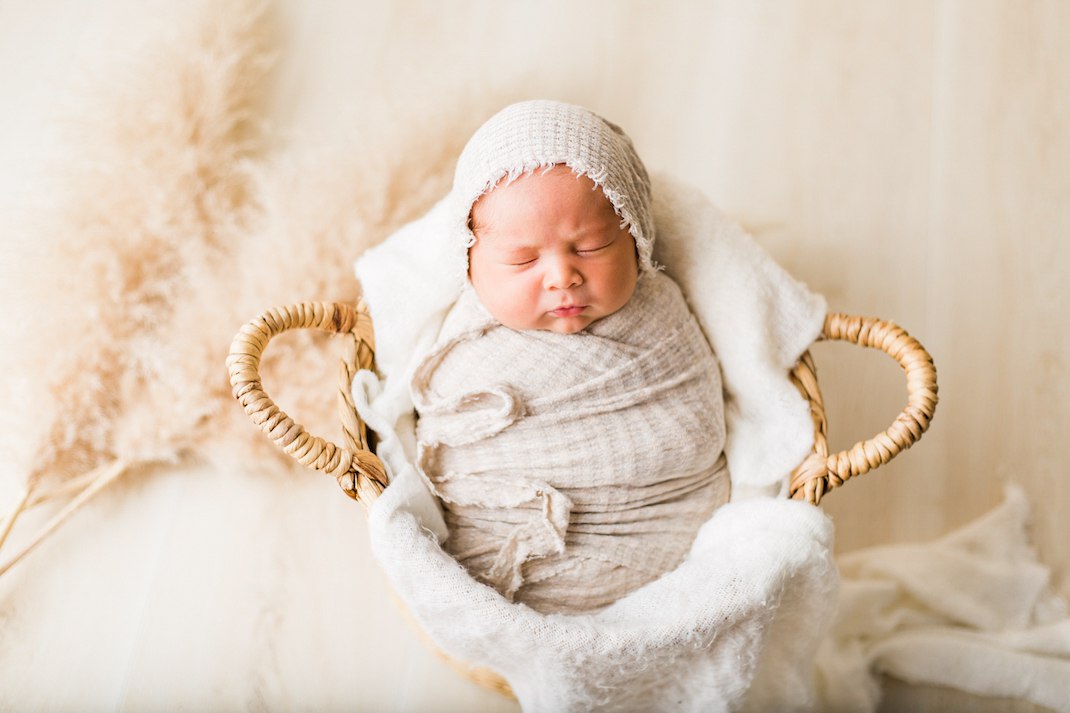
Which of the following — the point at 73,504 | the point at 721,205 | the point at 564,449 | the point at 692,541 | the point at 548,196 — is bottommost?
the point at 73,504

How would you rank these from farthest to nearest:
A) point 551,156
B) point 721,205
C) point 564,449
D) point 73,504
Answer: point 721,205
point 73,504
point 564,449
point 551,156

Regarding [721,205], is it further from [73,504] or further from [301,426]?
[73,504]

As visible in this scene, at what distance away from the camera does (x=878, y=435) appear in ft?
3.25

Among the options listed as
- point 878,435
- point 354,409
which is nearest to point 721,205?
point 878,435

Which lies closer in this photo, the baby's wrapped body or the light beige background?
the baby's wrapped body

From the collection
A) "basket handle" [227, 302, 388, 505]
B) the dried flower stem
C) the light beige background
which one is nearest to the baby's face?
"basket handle" [227, 302, 388, 505]

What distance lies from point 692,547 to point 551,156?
520 mm

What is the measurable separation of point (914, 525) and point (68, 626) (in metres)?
1.29

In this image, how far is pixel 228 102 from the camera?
1.40 metres

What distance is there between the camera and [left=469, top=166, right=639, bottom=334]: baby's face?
3.01 feet

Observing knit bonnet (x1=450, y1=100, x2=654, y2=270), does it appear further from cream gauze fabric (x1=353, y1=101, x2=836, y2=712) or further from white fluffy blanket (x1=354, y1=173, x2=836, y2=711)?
white fluffy blanket (x1=354, y1=173, x2=836, y2=711)

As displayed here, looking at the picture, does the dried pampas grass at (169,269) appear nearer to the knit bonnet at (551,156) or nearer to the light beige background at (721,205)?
the light beige background at (721,205)

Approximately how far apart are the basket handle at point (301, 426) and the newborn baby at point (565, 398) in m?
0.09

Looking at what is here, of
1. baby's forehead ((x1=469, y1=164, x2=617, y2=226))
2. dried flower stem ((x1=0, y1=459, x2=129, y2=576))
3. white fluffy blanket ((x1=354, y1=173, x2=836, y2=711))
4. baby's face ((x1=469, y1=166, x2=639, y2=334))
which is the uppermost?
baby's forehead ((x1=469, y1=164, x2=617, y2=226))
